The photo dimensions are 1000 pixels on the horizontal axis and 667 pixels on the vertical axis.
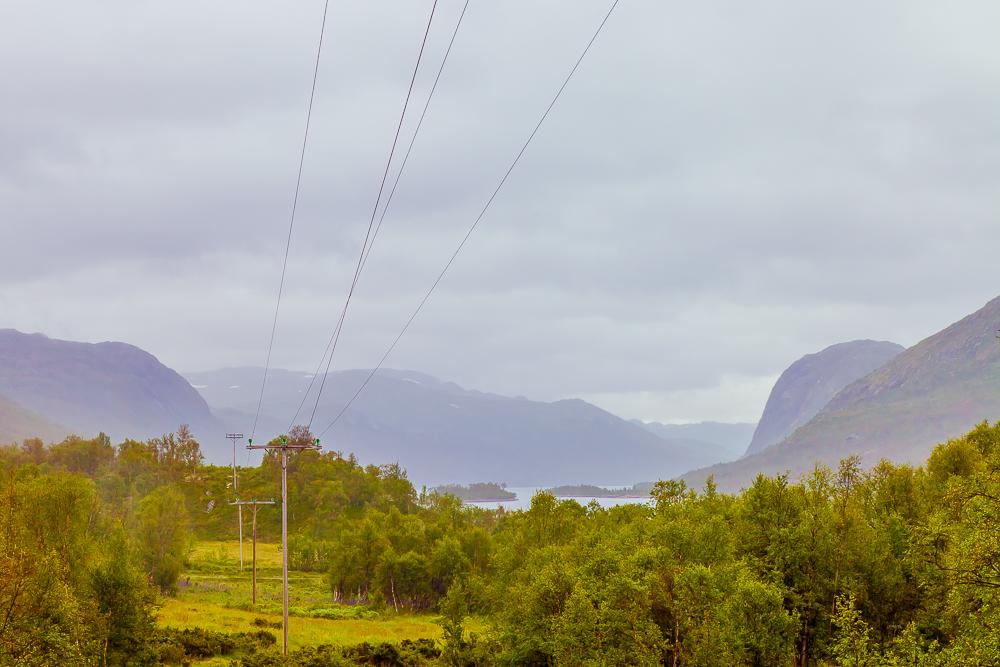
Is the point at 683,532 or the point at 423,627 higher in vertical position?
the point at 683,532

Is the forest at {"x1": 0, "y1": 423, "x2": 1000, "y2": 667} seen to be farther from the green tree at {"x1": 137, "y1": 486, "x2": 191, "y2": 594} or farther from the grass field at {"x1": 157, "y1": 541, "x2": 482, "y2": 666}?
the green tree at {"x1": 137, "y1": 486, "x2": 191, "y2": 594}

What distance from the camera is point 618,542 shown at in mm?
77438

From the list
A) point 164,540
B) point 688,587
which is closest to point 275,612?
point 164,540

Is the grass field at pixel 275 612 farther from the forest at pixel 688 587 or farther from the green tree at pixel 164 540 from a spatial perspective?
the forest at pixel 688 587

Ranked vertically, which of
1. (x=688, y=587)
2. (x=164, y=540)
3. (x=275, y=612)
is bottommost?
(x=275, y=612)

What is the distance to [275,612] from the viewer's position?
106 m

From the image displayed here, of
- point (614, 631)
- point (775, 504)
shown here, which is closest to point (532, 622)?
point (614, 631)

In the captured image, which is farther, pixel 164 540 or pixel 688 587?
pixel 164 540

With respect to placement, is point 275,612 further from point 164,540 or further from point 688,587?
point 688,587

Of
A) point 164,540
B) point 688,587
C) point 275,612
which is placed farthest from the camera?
point 164,540

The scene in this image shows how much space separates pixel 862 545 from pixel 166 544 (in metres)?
105

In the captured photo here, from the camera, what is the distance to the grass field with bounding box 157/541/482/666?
294 feet

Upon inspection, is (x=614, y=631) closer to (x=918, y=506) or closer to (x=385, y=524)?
(x=918, y=506)

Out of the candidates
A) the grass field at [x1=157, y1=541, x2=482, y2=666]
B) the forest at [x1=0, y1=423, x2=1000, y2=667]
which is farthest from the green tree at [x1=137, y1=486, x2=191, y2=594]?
the forest at [x1=0, y1=423, x2=1000, y2=667]
